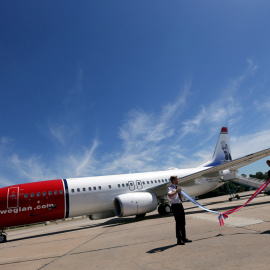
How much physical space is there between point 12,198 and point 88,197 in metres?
4.21

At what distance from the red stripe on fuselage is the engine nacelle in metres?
3.35

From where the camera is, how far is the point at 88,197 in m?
13.3

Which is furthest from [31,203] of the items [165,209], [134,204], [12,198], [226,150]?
[226,150]

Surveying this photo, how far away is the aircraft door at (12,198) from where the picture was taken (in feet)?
38.2

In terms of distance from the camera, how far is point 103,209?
1393cm

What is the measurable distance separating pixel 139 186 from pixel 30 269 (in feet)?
36.5

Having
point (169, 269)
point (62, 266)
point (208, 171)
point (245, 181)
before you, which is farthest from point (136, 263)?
point (245, 181)

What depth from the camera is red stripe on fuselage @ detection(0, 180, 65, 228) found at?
38.0 feet

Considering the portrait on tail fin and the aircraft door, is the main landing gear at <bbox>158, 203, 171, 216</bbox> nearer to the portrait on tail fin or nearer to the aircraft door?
the aircraft door

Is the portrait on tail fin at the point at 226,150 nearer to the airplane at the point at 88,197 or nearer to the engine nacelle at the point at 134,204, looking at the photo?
the airplane at the point at 88,197

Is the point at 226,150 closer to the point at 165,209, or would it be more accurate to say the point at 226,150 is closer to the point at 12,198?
the point at 165,209

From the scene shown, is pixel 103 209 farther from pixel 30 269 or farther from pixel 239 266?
pixel 239 266

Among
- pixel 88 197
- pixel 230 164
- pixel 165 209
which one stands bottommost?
pixel 165 209

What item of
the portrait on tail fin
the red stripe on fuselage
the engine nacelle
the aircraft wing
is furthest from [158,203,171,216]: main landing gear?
the portrait on tail fin
